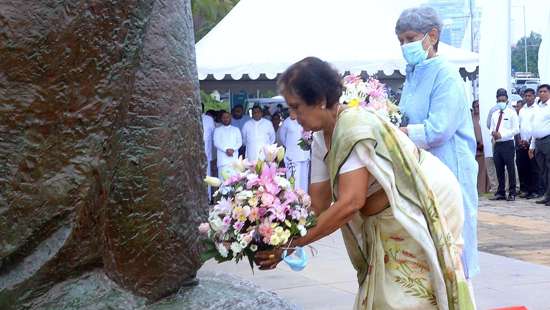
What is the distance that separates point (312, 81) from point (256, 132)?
36.7 ft

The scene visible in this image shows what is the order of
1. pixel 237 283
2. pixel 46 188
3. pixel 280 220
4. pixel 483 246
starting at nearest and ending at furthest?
1. pixel 280 220
2. pixel 46 188
3. pixel 237 283
4. pixel 483 246

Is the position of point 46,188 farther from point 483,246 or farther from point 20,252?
point 483,246

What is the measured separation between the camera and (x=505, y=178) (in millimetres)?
14008

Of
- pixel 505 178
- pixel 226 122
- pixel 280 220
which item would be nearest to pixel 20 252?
pixel 280 220

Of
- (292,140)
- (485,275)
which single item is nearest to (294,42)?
Result: (292,140)

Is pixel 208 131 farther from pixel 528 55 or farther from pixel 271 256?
pixel 528 55

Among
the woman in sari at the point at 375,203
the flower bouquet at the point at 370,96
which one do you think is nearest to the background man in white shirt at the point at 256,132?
the flower bouquet at the point at 370,96

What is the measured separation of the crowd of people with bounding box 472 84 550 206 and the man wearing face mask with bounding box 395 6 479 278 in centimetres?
880

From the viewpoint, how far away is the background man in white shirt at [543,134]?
494 inches

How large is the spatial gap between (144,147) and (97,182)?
9.4 inches

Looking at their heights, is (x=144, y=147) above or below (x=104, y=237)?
above

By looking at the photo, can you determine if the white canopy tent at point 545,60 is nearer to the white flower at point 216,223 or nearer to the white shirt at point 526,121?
the white shirt at point 526,121

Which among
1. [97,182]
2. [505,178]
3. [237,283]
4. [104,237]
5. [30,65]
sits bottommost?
[505,178]

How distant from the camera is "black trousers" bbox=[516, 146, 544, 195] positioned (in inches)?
542
